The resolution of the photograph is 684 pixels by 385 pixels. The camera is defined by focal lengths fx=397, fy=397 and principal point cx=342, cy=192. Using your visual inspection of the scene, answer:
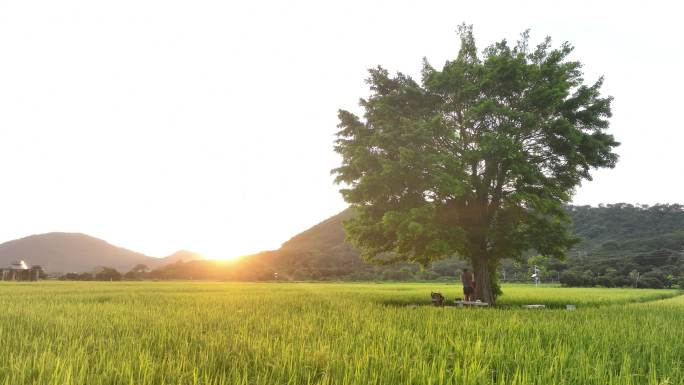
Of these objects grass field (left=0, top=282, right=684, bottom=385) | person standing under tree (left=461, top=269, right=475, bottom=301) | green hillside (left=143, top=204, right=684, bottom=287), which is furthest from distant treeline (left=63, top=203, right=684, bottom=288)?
grass field (left=0, top=282, right=684, bottom=385)

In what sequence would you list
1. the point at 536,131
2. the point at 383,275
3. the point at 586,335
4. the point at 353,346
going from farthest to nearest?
the point at 383,275 → the point at 536,131 → the point at 586,335 → the point at 353,346

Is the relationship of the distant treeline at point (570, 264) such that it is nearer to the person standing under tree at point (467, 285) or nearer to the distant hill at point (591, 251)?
the distant hill at point (591, 251)

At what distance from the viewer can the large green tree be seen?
18938 mm

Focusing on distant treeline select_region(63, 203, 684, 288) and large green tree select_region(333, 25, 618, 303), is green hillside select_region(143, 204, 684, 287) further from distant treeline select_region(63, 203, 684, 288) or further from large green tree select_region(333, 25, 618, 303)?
large green tree select_region(333, 25, 618, 303)

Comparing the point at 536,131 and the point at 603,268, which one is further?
the point at 603,268

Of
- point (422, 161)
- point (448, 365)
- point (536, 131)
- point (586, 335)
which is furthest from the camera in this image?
point (536, 131)

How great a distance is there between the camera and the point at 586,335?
320 inches

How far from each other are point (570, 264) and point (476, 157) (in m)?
94.5

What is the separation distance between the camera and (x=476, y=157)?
18641 mm

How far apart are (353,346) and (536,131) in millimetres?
17857

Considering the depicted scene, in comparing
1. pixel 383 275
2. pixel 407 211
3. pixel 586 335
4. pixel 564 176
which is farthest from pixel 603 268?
pixel 586 335

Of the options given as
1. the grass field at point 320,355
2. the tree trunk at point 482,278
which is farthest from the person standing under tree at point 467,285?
the grass field at point 320,355

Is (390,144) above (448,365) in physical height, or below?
above

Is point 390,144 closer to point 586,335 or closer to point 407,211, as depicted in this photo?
point 407,211
